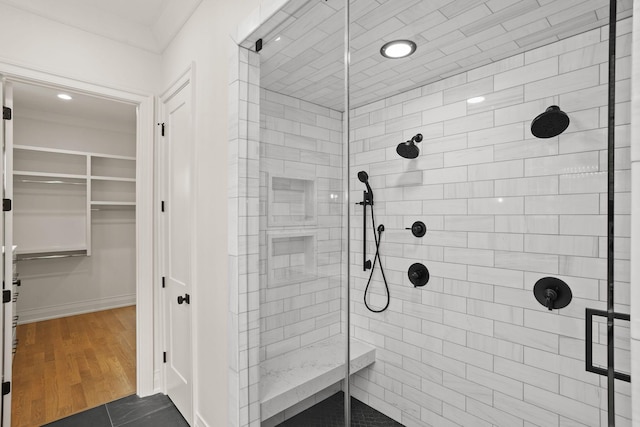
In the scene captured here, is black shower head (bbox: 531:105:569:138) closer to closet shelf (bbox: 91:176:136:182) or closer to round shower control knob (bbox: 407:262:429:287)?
round shower control knob (bbox: 407:262:429:287)

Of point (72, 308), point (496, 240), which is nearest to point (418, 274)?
point (496, 240)

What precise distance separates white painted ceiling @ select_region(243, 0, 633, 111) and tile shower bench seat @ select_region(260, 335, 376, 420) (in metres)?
0.95

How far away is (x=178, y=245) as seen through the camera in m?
2.18

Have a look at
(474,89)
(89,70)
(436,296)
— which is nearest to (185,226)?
(89,70)

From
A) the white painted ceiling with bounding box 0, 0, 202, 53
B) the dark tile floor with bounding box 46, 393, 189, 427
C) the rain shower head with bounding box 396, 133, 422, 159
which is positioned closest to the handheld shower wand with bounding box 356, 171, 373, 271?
the rain shower head with bounding box 396, 133, 422, 159

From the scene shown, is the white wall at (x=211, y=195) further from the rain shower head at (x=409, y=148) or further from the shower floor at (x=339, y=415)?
the rain shower head at (x=409, y=148)

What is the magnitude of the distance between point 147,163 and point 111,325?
8.79ft

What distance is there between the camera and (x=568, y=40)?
32.5 inches

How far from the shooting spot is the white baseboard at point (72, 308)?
3.93 m

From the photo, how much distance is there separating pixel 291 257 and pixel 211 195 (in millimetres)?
689

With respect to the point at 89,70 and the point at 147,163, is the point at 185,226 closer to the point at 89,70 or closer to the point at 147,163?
the point at 147,163

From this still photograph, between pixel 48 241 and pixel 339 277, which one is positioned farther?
pixel 48 241

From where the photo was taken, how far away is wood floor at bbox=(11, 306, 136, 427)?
7.28ft

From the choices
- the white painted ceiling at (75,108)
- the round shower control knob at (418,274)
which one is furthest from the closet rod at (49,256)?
the round shower control knob at (418,274)
